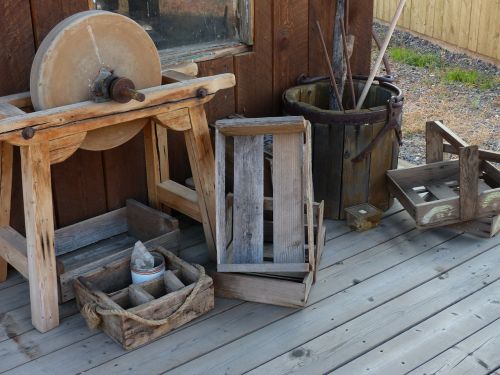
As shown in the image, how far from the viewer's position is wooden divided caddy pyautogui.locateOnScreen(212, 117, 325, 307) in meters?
2.94

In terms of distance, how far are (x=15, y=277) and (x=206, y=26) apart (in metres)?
1.61

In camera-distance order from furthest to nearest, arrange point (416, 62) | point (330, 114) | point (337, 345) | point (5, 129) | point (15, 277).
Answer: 1. point (416, 62)
2. point (330, 114)
3. point (15, 277)
4. point (337, 345)
5. point (5, 129)

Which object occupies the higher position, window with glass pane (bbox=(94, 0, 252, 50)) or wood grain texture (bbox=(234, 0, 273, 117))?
window with glass pane (bbox=(94, 0, 252, 50))

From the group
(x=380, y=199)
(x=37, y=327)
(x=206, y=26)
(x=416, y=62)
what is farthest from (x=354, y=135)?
(x=416, y=62)

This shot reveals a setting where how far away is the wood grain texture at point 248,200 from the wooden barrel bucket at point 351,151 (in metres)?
0.62

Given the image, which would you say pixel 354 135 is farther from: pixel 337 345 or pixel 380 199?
pixel 337 345

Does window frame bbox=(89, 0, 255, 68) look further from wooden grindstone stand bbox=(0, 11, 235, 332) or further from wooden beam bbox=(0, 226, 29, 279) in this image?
wooden beam bbox=(0, 226, 29, 279)

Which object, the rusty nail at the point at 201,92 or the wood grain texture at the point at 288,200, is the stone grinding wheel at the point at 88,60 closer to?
the rusty nail at the point at 201,92

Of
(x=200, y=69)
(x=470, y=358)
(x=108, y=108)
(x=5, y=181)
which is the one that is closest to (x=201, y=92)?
(x=108, y=108)

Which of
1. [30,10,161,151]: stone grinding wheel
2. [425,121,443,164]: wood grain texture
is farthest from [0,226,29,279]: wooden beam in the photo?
[425,121,443,164]: wood grain texture

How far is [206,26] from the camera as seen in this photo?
3.65 m

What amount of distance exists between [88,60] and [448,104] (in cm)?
456

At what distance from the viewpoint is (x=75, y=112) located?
257cm

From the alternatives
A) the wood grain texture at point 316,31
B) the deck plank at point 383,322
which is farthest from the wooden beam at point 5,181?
the wood grain texture at point 316,31
